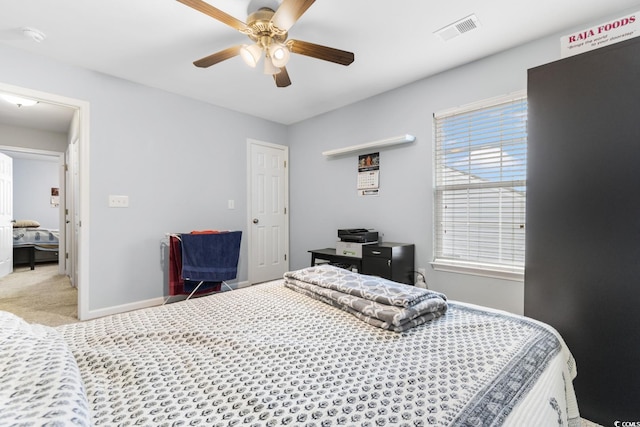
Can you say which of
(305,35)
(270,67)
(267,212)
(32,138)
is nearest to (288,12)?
Result: (270,67)

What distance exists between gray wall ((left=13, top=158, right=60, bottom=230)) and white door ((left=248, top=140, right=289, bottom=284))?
560cm

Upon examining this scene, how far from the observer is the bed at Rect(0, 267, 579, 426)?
2.15 feet

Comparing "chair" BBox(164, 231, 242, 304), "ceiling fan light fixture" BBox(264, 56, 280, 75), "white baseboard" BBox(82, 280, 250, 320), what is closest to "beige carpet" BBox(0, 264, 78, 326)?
"white baseboard" BBox(82, 280, 250, 320)

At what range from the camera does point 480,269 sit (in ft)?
8.63

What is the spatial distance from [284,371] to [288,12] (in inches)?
70.8

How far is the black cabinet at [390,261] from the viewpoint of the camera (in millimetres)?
2820

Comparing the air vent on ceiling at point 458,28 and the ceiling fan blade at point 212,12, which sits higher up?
the air vent on ceiling at point 458,28

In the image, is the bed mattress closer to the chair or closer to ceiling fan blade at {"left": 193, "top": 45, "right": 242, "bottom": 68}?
the chair

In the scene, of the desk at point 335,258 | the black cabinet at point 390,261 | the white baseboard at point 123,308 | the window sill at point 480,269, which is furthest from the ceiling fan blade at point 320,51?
the white baseboard at point 123,308

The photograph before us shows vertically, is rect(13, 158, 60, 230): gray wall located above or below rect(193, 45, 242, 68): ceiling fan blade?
below

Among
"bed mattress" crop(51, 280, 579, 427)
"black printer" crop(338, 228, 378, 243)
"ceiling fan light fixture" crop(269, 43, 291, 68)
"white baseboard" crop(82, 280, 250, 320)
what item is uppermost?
"ceiling fan light fixture" crop(269, 43, 291, 68)

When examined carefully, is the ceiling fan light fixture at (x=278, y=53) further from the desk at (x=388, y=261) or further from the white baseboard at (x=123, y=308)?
the white baseboard at (x=123, y=308)

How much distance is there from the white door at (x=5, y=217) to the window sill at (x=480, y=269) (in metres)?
6.35

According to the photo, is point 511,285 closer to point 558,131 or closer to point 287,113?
point 558,131
